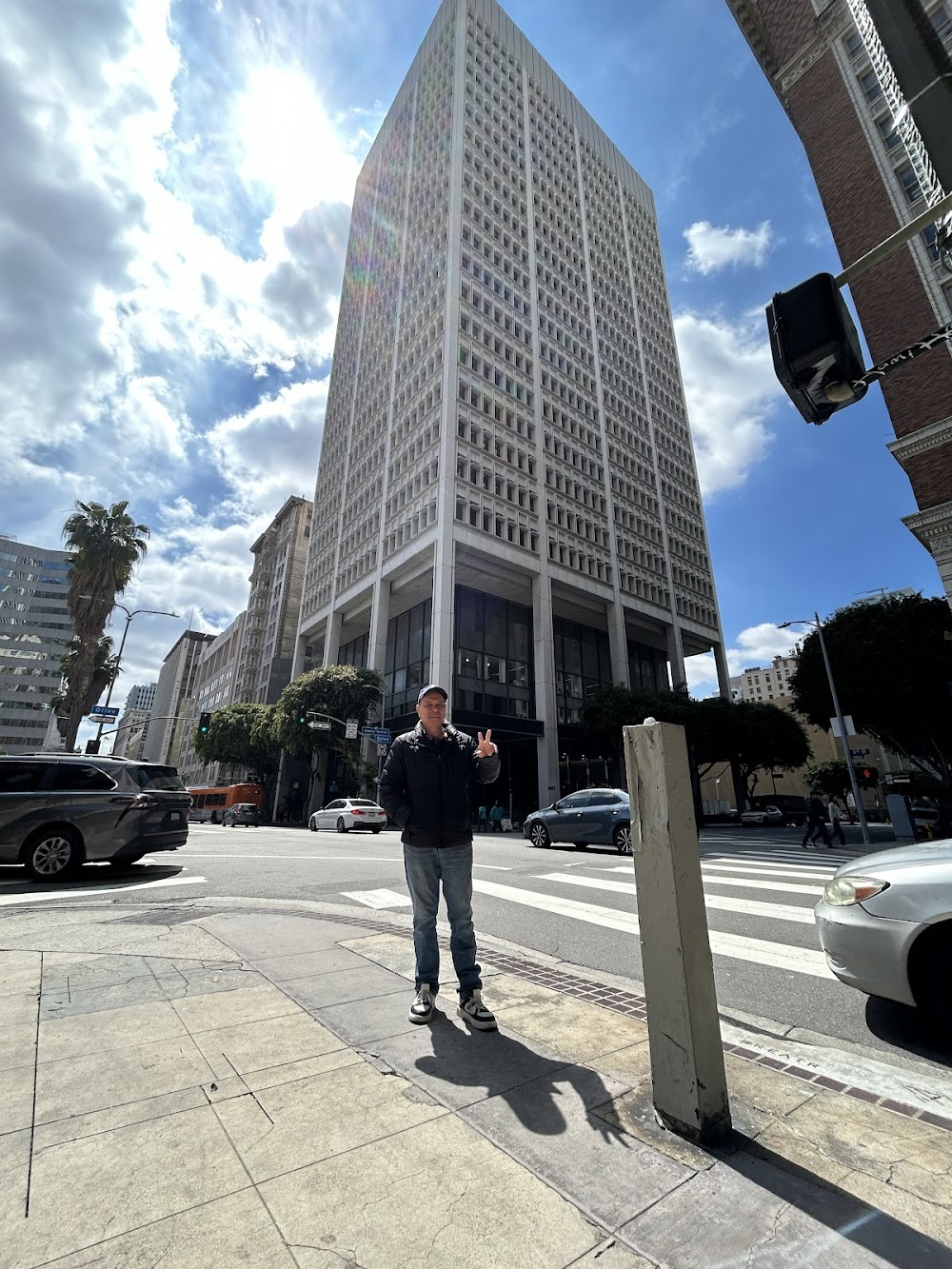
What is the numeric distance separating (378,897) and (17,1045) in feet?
16.5

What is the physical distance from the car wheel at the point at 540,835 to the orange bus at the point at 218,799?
1199 inches

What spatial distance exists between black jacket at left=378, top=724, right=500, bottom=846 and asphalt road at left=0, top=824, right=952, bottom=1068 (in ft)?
7.27

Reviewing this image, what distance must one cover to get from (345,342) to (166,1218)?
67430 millimetres

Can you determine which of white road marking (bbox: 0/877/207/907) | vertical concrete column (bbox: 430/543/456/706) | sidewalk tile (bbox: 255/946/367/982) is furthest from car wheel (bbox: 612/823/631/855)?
vertical concrete column (bbox: 430/543/456/706)

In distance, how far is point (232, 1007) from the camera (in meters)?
3.46

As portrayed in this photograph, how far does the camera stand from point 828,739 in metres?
83.4

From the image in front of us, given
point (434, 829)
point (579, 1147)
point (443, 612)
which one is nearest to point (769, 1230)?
point (579, 1147)

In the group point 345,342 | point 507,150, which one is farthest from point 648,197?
point 345,342

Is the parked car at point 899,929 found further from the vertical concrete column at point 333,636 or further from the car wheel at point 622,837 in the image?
the vertical concrete column at point 333,636

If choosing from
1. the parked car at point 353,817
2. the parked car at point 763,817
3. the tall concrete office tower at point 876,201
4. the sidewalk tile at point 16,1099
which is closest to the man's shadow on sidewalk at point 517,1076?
the sidewalk tile at point 16,1099

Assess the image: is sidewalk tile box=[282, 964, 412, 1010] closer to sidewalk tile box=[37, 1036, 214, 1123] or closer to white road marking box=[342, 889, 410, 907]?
sidewalk tile box=[37, 1036, 214, 1123]

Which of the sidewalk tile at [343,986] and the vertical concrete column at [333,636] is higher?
the vertical concrete column at [333,636]

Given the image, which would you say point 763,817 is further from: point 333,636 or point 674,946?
point 674,946

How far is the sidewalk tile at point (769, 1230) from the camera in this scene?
1.56 meters
